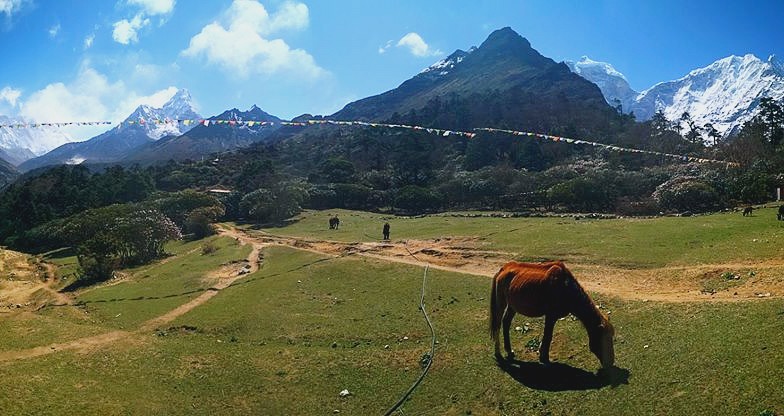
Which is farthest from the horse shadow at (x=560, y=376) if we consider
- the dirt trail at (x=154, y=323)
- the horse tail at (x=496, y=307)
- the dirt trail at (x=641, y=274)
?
the dirt trail at (x=154, y=323)

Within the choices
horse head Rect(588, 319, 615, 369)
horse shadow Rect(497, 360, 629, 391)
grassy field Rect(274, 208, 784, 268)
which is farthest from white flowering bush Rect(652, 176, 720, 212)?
horse head Rect(588, 319, 615, 369)

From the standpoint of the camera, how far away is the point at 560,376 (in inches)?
607

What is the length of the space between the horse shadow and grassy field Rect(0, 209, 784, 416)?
0.06 m

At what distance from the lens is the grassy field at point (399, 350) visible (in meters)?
13.8

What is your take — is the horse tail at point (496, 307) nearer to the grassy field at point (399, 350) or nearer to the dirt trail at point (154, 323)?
the grassy field at point (399, 350)

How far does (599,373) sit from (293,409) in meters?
9.78

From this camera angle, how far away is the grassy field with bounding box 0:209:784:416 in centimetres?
1384

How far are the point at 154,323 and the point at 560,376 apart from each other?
22521 millimetres

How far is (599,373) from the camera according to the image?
48.9 ft

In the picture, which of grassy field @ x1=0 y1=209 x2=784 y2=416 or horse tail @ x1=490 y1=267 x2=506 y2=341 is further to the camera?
horse tail @ x1=490 y1=267 x2=506 y2=341

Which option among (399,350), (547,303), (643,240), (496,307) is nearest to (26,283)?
(399,350)

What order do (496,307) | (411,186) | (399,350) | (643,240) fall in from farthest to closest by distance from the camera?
1. (411,186)
2. (643,240)
3. (399,350)
4. (496,307)

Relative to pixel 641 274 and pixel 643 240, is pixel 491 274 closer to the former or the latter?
pixel 641 274

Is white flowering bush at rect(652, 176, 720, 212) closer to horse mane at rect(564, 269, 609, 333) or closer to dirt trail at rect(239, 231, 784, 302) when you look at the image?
dirt trail at rect(239, 231, 784, 302)
